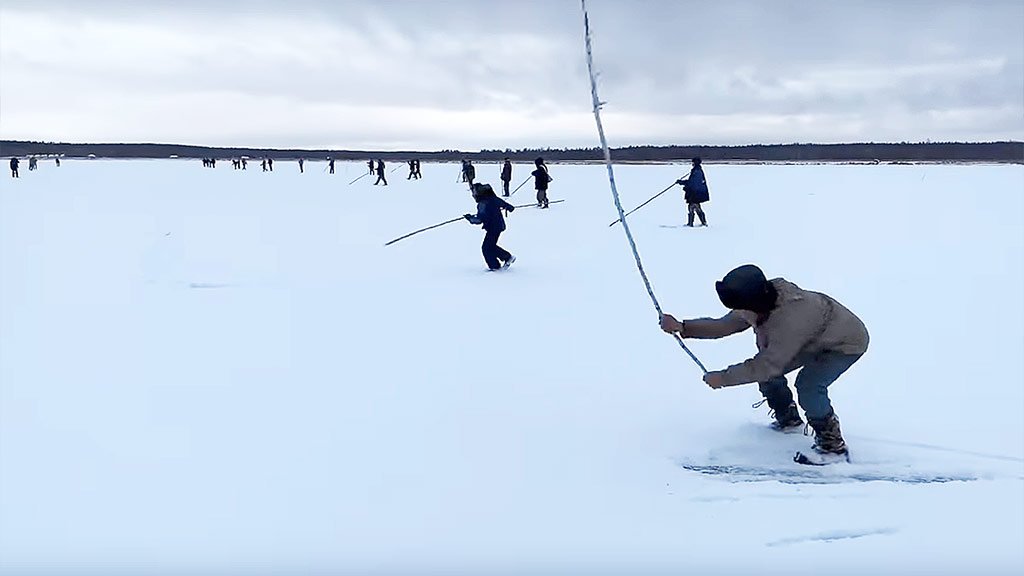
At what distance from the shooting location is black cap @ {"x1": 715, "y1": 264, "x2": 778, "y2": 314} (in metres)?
3.52

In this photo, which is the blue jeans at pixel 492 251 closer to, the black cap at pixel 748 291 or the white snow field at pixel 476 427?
the white snow field at pixel 476 427

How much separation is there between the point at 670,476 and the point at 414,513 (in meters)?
1.11

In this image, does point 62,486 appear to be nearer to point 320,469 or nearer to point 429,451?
point 320,469

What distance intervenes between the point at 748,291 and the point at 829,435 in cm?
81

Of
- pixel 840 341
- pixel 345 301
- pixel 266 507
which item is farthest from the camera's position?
pixel 345 301

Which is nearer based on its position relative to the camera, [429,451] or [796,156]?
[429,451]

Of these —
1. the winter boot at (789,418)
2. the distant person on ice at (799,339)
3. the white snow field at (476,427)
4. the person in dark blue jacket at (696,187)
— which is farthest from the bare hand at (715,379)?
the person in dark blue jacket at (696,187)

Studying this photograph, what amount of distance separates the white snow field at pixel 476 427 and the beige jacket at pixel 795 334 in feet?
1.62

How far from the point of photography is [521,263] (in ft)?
34.7

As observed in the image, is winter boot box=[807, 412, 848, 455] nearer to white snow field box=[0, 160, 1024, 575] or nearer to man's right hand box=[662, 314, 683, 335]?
white snow field box=[0, 160, 1024, 575]

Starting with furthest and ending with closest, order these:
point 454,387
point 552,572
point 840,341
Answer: point 454,387
point 840,341
point 552,572

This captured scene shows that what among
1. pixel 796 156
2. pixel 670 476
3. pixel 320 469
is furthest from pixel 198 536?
pixel 796 156

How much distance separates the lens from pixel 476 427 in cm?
443

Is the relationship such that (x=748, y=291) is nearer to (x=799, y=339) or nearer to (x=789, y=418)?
(x=799, y=339)
